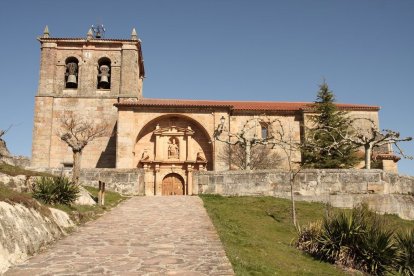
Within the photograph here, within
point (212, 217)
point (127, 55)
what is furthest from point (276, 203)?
point (127, 55)

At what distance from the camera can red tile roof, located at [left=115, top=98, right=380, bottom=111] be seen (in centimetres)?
2992

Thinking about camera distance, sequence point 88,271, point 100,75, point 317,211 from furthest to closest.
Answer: point 100,75 → point 317,211 → point 88,271

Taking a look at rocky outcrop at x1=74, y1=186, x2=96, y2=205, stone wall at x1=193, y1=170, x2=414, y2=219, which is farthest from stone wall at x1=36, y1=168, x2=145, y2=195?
rocky outcrop at x1=74, y1=186, x2=96, y2=205

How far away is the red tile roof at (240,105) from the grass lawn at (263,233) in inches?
509

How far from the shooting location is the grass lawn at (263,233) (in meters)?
7.79

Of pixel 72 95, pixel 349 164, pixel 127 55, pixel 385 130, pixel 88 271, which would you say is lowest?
pixel 88 271

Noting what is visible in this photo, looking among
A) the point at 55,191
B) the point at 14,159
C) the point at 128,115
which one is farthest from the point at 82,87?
the point at 55,191

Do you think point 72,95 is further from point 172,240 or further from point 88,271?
point 88,271

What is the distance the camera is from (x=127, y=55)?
3331cm

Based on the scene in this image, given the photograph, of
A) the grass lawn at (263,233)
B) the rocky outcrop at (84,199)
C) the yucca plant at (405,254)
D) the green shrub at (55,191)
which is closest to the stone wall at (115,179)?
the grass lawn at (263,233)

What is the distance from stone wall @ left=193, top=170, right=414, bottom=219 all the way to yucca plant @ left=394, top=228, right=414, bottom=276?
8.33 m

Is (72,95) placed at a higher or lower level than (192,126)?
higher

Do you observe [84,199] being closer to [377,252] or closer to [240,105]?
[377,252]

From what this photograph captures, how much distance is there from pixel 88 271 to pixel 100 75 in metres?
28.7
